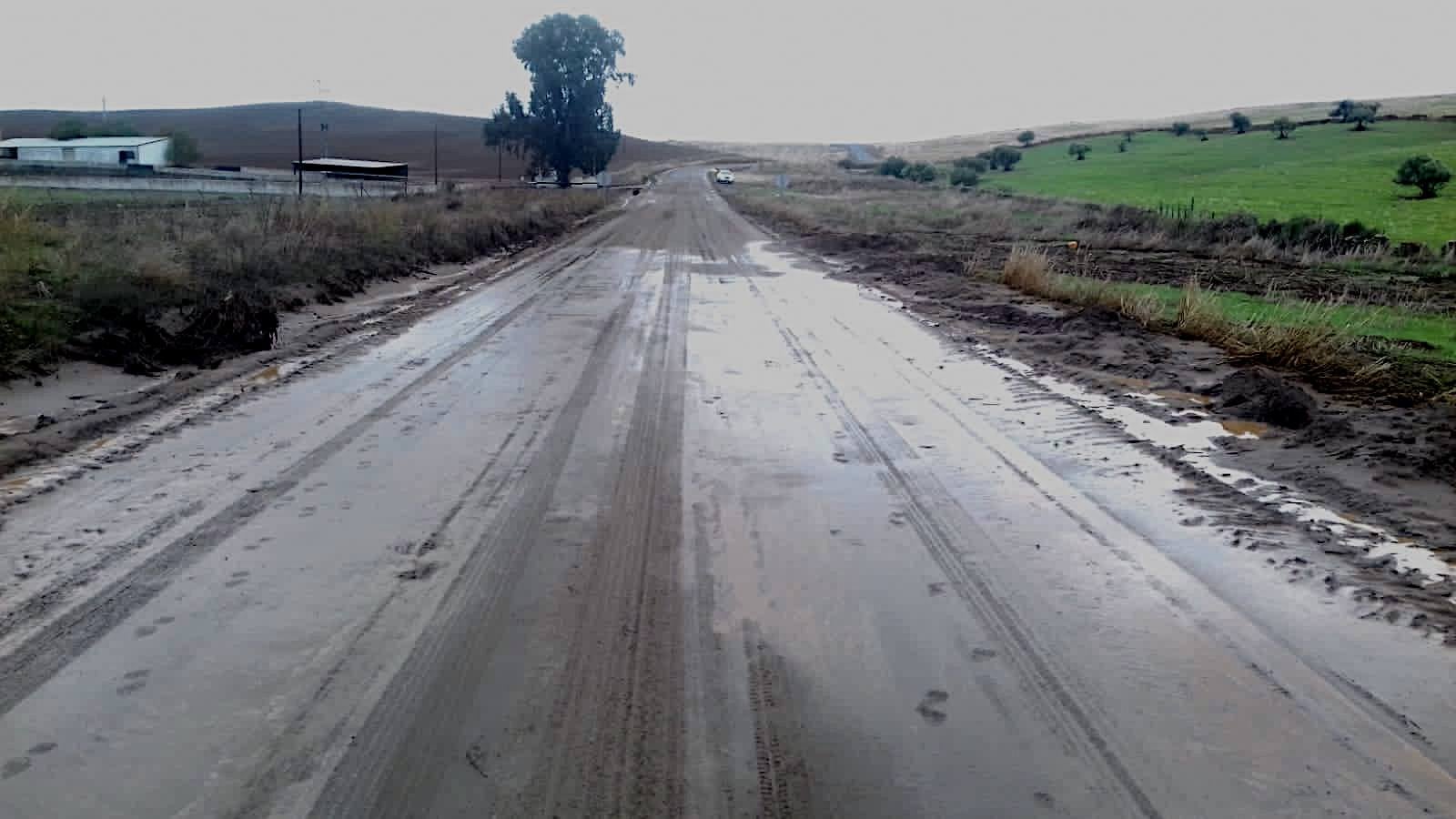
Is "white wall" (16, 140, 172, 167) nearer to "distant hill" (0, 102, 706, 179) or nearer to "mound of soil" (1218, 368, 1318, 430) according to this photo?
"distant hill" (0, 102, 706, 179)

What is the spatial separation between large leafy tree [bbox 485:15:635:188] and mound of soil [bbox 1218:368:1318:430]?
74094 mm

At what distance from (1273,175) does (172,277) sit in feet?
197

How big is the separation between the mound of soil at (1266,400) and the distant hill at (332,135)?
10353 centimetres

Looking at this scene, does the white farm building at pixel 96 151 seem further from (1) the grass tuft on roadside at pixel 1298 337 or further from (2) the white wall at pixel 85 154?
(1) the grass tuft on roadside at pixel 1298 337

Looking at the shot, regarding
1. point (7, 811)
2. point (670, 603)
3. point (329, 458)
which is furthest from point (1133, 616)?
point (329, 458)

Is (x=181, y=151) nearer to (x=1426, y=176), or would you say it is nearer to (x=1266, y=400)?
(x=1426, y=176)

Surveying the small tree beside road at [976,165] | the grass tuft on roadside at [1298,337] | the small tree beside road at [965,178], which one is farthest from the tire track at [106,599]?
the small tree beside road at [976,165]

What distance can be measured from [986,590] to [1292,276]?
22289 millimetres

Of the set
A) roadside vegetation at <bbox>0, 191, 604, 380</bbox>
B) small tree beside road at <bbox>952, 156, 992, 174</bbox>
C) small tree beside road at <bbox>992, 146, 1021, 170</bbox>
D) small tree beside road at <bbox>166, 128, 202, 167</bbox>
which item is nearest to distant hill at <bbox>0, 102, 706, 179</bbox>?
small tree beside road at <bbox>166, 128, 202, 167</bbox>

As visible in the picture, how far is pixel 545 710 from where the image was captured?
14.4 feet

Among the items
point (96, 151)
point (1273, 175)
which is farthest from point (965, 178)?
point (96, 151)

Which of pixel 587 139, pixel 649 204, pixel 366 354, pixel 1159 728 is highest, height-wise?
pixel 587 139

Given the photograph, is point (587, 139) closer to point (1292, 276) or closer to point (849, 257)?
point (849, 257)

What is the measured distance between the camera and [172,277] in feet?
44.5
